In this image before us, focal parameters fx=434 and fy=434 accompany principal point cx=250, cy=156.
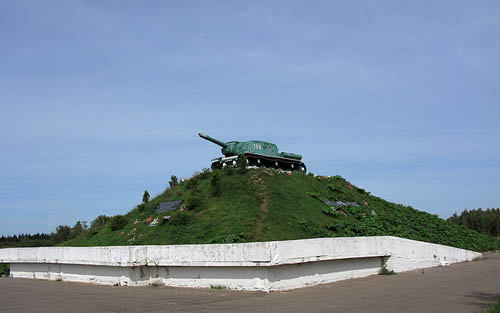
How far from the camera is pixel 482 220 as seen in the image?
133 feet

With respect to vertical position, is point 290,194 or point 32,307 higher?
point 290,194

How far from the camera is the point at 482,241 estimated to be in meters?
26.1

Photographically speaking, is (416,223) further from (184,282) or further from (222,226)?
(184,282)

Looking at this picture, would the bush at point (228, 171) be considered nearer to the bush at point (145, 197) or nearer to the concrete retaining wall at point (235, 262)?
the bush at point (145, 197)

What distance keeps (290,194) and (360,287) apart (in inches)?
550

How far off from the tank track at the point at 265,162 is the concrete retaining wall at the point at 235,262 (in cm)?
1649

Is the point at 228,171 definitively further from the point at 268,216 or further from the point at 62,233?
the point at 62,233

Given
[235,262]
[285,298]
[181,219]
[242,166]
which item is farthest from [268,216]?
[285,298]

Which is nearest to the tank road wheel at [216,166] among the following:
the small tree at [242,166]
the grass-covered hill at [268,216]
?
the grass-covered hill at [268,216]

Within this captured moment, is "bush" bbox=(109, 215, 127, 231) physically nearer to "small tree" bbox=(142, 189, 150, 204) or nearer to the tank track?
"small tree" bbox=(142, 189, 150, 204)

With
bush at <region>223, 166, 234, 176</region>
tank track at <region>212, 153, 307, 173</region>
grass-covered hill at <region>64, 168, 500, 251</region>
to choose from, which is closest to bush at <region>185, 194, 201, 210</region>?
grass-covered hill at <region>64, 168, 500, 251</region>

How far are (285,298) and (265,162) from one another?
74.6 feet

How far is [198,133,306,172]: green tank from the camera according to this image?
30.0 m

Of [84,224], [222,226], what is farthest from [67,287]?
[84,224]
